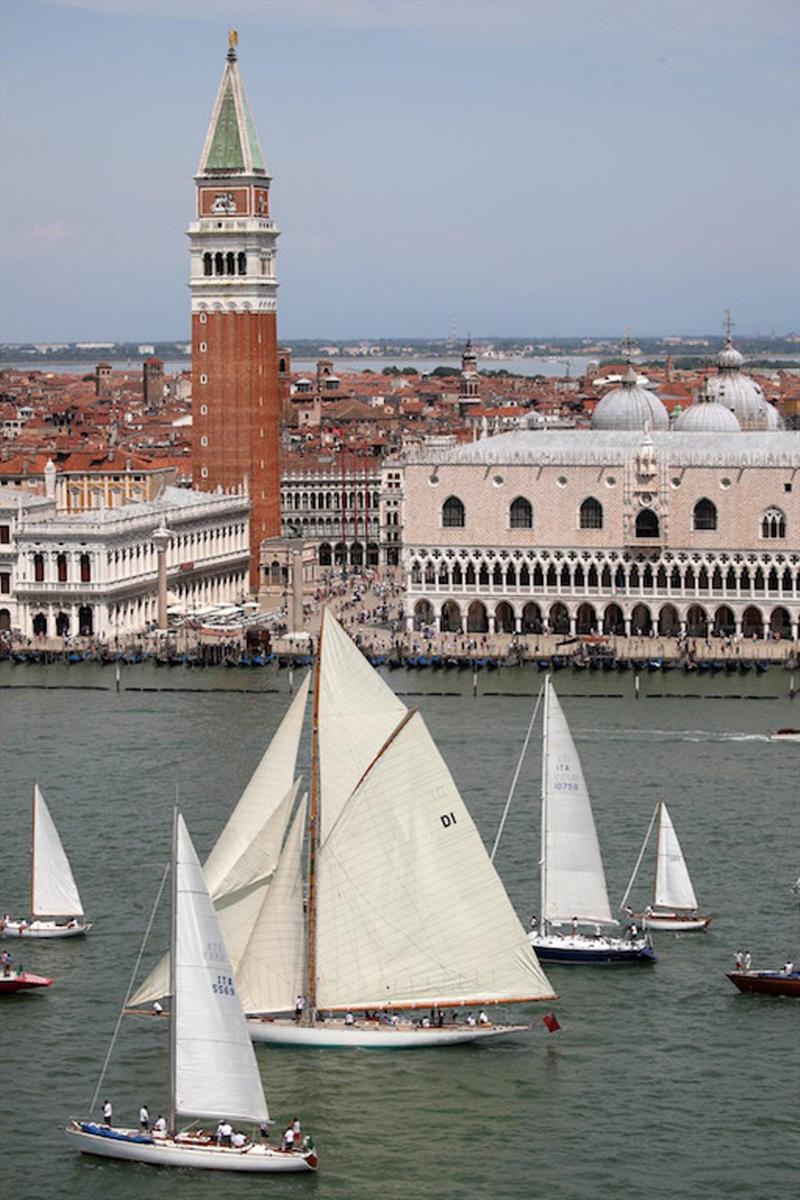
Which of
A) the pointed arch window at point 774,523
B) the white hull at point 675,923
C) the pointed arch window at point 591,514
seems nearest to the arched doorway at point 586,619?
the pointed arch window at point 591,514

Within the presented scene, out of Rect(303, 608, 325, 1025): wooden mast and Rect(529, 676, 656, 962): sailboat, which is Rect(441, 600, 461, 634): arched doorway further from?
Rect(303, 608, 325, 1025): wooden mast

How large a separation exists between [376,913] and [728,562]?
90.8ft

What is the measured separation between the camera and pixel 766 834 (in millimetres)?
32406

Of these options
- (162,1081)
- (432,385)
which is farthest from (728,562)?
(432,385)

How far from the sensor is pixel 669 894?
2833 cm

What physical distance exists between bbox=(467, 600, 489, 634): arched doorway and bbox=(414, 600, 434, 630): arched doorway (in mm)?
683

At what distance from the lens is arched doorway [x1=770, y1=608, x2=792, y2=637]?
5106 cm

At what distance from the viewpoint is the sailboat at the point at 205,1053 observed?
21.2m

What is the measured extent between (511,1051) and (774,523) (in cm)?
2760

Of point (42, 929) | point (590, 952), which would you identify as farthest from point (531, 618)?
point (590, 952)

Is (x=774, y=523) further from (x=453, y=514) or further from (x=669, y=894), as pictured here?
Result: (x=669, y=894)

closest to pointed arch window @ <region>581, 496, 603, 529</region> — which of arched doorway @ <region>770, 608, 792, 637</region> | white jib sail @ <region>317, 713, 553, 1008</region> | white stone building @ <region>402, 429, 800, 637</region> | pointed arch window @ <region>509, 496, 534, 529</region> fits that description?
white stone building @ <region>402, 429, 800, 637</region>

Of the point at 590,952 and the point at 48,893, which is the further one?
the point at 48,893

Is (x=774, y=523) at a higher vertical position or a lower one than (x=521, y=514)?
lower
